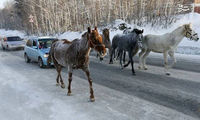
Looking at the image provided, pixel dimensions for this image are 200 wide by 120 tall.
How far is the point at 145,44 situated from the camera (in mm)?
9750

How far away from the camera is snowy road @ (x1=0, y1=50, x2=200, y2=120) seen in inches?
183

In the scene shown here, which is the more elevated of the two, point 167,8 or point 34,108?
point 167,8

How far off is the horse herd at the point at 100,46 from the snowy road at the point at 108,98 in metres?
0.50

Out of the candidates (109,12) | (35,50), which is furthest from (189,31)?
(109,12)

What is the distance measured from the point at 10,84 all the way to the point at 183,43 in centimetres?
1492

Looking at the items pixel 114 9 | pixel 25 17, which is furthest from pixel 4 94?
pixel 25 17

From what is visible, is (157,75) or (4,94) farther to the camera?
(157,75)

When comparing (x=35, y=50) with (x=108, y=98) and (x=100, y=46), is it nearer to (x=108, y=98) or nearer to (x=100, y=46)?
(x=108, y=98)

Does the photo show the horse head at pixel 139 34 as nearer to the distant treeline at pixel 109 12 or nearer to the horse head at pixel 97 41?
the horse head at pixel 97 41

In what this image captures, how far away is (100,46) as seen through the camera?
506cm

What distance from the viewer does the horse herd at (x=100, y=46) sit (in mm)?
5254

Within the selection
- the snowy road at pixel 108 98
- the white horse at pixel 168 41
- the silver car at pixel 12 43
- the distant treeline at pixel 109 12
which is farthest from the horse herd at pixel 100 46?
the distant treeline at pixel 109 12

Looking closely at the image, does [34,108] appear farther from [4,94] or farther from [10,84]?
[10,84]

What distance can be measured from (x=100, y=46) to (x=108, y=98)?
5.93ft
